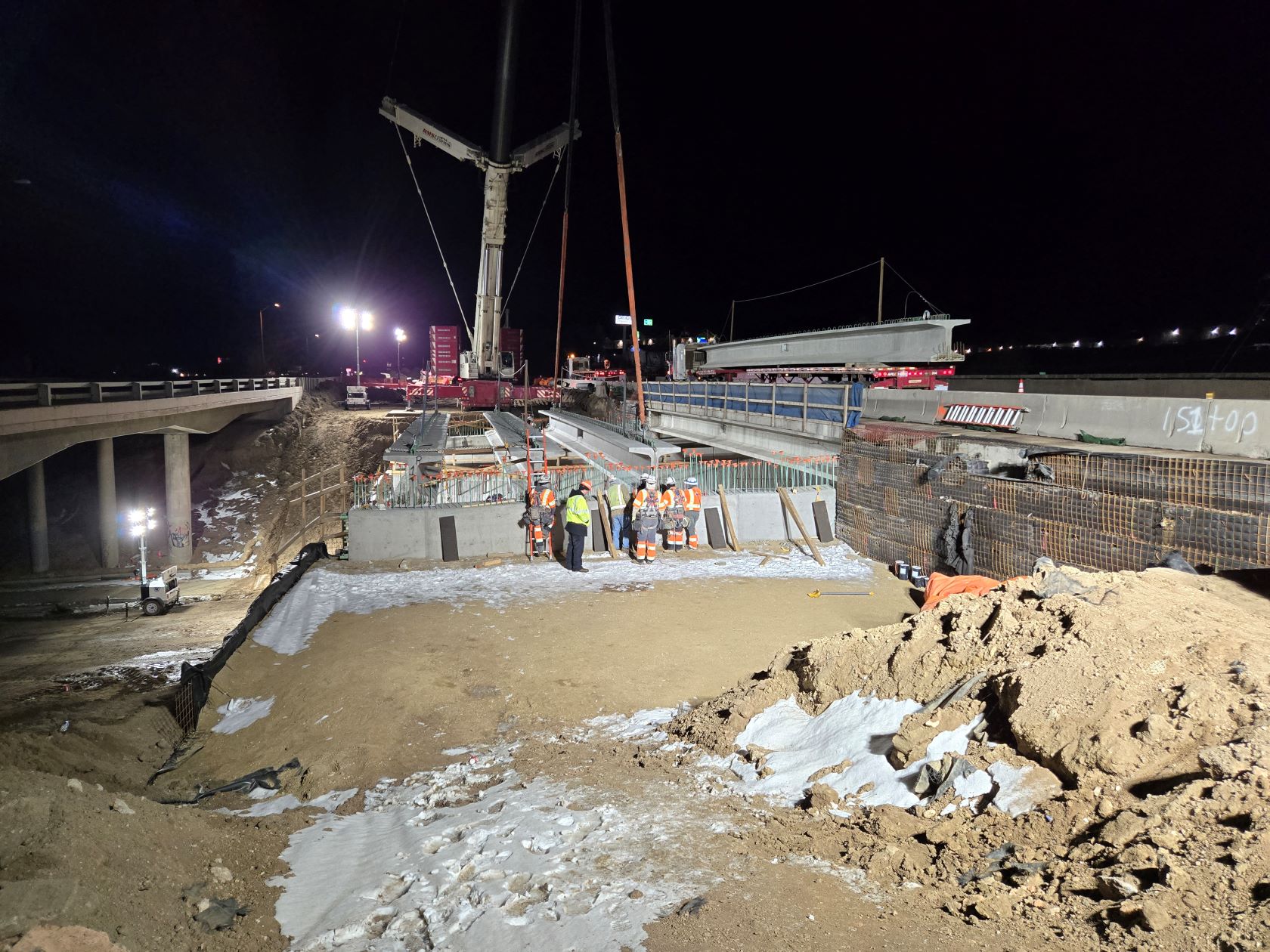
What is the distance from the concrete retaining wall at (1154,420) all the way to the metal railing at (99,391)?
82.6ft

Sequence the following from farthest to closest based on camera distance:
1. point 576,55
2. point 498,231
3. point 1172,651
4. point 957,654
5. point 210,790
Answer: point 498,231 → point 576,55 → point 210,790 → point 957,654 → point 1172,651

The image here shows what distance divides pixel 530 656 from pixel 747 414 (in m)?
13.9

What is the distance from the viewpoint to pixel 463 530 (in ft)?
46.5

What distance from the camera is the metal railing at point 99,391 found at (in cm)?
2002

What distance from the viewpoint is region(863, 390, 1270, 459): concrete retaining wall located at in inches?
402

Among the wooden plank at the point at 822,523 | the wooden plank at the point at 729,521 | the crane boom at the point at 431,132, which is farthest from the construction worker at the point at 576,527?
the crane boom at the point at 431,132

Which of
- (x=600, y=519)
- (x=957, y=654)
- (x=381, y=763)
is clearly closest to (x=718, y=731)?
(x=957, y=654)

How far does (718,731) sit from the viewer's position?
6371 mm

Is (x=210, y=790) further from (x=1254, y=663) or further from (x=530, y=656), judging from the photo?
(x=1254, y=663)

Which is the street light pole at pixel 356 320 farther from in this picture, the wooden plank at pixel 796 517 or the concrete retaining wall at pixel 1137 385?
the wooden plank at pixel 796 517

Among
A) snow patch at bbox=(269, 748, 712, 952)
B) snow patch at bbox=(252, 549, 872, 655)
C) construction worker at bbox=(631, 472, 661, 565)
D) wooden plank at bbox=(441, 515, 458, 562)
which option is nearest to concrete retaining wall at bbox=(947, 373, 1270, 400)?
snow patch at bbox=(252, 549, 872, 655)

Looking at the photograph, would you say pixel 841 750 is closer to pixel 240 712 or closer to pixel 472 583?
pixel 240 712

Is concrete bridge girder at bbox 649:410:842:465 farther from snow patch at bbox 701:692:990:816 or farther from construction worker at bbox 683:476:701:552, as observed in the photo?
snow patch at bbox 701:692:990:816

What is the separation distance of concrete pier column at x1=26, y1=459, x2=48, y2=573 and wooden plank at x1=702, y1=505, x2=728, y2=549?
1053 inches
